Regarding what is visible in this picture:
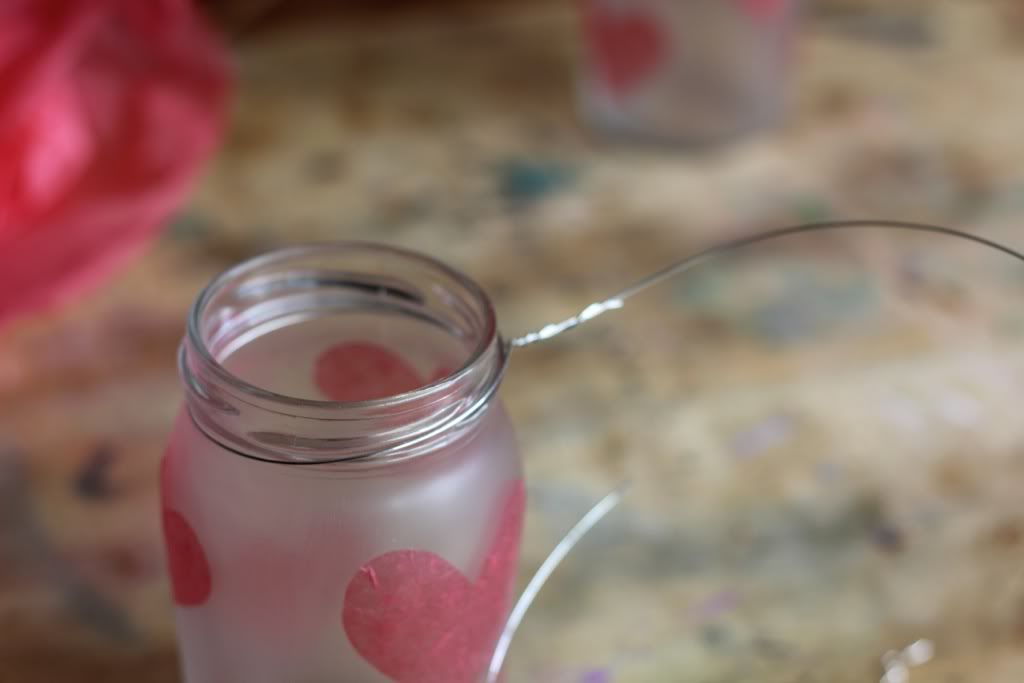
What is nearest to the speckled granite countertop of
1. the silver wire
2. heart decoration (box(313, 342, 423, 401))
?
the silver wire

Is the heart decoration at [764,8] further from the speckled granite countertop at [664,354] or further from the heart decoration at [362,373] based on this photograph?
the heart decoration at [362,373]

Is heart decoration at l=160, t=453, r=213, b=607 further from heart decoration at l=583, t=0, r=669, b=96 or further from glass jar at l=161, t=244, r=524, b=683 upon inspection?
heart decoration at l=583, t=0, r=669, b=96

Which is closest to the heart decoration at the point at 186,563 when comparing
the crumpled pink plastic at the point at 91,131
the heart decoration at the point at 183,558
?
the heart decoration at the point at 183,558

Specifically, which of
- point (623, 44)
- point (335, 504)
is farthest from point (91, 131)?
point (335, 504)

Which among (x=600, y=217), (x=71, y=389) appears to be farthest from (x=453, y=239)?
(x=71, y=389)

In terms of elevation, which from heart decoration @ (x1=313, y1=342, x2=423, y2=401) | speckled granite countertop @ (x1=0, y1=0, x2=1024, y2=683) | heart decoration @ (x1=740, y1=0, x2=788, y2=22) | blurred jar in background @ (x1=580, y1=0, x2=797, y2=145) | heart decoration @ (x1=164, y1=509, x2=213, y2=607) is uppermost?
heart decoration @ (x1=313, y1=342, x2=423, y2=401)

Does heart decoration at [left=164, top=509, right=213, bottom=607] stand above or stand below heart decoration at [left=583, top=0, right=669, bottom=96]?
above

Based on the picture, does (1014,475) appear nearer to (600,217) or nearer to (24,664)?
(600,217)
